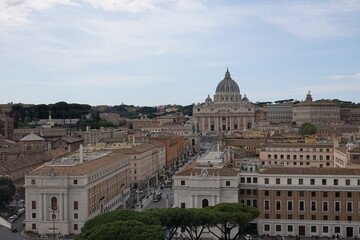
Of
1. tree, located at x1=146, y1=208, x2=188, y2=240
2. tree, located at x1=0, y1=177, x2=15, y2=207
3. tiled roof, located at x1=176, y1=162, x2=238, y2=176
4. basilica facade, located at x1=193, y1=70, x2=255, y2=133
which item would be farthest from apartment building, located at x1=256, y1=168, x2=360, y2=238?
basilica facade, located at x1=193, y1=70, x2=255, y2=133

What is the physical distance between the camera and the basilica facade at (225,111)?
614 ft

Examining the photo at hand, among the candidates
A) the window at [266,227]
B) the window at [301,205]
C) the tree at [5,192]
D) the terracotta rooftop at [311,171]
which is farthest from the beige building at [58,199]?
the window at [301,205]

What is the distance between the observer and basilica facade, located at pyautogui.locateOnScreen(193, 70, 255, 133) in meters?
187

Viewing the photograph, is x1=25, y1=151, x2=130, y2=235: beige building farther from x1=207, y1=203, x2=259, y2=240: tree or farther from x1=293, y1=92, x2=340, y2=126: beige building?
x1=293, y1=92, x2=340, y2=126: beige building

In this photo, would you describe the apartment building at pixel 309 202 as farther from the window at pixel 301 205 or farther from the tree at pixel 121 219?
the tree at pixel 121 219

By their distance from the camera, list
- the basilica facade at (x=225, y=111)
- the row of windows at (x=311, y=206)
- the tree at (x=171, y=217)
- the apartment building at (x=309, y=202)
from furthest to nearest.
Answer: the basilica facade at (x=225, y=111) < the row of windows at (x=311, y=206) < the apartment building at (x=309, y=202) < the tree at (x=171, y=217)

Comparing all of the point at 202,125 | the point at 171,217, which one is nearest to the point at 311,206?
the point at 171,217

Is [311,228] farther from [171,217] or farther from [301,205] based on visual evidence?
[171,217]

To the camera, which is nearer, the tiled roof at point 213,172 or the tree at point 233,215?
the tree at point 233,215

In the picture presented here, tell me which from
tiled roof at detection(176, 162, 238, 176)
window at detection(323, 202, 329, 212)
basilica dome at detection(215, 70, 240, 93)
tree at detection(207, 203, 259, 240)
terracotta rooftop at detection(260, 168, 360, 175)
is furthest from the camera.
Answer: basilica dome at detection(215, 70, 240, 93)

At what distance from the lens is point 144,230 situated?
25.8 meters

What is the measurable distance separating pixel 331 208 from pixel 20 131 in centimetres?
7909

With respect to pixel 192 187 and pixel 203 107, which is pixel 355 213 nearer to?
pixel 192 187

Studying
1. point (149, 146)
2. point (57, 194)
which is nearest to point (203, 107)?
point (149, 146)
